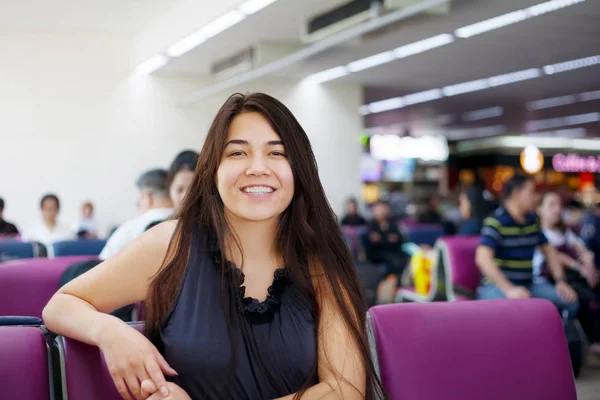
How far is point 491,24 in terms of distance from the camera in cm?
740

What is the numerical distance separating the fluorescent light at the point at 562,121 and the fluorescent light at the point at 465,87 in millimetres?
4518

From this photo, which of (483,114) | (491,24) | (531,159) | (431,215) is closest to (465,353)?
(491,24)

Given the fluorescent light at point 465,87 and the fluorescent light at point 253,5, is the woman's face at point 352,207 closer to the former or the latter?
the fluorescent light at point 465,87

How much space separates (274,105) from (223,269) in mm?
359

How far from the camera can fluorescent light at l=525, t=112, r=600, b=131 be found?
52.9 feet

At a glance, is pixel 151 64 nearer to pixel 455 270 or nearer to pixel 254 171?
pixel 455 270

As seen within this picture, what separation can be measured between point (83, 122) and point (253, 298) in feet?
29.5

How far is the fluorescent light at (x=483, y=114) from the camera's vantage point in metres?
15.1

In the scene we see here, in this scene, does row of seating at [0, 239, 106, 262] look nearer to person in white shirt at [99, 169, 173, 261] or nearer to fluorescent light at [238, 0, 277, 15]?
person in white shirt at [99, 169, 173, 261]

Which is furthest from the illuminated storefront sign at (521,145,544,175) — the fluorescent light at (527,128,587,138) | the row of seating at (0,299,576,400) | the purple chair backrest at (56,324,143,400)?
the purple chair backrest at (56,324,143,400)

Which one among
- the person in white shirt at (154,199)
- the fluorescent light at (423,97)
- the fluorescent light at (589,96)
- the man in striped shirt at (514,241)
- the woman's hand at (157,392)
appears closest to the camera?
the woman's hand at (157,392)

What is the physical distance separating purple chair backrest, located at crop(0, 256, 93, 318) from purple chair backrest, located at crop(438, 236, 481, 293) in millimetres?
2817

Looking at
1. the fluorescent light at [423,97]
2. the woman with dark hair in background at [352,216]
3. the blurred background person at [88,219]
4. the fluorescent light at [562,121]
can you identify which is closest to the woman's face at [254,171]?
the blurred background person at [88,219]

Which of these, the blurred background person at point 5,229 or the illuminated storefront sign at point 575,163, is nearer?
the blurred background person at point 5,229
